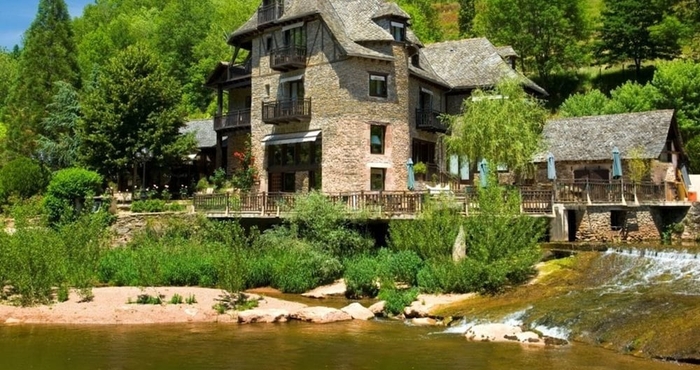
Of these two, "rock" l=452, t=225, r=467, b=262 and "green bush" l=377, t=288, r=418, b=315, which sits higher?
"rock" l=452, t=225, r=467, b=262

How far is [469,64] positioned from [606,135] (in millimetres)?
11728

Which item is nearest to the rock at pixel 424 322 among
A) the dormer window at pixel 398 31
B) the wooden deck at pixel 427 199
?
the wooden deck at pixel 427 199

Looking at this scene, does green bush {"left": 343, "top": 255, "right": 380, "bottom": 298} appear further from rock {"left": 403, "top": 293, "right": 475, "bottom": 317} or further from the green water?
the green water

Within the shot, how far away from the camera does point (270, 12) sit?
4894 centimetres

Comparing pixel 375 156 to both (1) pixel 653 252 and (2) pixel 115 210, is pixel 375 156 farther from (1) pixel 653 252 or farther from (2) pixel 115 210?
(1) pixel 653 252

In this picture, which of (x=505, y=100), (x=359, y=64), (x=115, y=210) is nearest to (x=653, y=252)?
(x=505, y=100)

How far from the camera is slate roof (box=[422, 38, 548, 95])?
51688 mm

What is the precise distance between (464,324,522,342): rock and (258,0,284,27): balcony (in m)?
31.8

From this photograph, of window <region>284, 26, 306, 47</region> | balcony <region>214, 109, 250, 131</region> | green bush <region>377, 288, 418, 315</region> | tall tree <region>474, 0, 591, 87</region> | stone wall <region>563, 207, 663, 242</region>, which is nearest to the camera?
green bush <region>377, 288, 418, 315</region>

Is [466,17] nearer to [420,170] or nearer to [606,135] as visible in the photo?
[606,135]

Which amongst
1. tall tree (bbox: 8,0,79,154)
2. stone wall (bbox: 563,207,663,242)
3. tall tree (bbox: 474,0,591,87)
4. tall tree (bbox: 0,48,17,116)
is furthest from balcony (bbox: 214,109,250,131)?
tall tree (bbox: 0,48,17,116)

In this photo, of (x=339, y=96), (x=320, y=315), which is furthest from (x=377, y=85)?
(x=320, y=315)

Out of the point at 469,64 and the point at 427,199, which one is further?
the point at 469,64

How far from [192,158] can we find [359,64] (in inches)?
824
